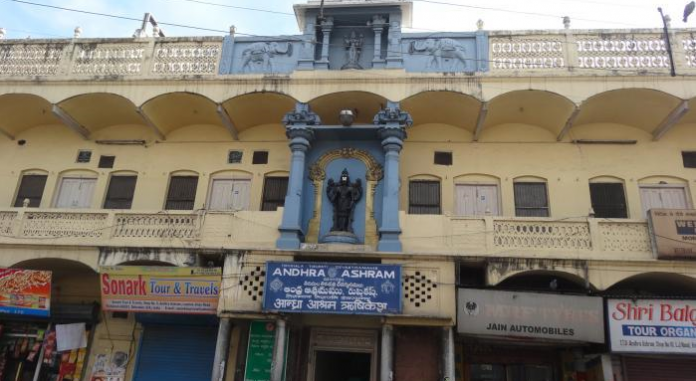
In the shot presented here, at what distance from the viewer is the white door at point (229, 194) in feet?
50.4

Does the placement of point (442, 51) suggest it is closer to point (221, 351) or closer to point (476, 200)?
point (476, 200)

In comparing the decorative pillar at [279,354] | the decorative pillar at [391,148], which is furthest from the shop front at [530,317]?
the decorative pillar at [279,354]

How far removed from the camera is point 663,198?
14312 mm

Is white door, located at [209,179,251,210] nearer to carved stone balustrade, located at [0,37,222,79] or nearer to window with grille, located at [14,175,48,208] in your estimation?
carved stone balustrade, located at [0,37,222,79]

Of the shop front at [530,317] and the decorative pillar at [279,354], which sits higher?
the shop front at [530,317]

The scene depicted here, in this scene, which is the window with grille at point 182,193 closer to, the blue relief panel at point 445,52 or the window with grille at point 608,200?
the blue relief panel at point 445,52

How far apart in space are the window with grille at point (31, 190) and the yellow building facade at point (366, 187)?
7 centimetres

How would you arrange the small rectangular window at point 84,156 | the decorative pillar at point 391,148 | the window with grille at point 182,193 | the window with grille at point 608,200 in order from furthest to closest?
the small rectangular window at point 84,156 < the window with grille at point 182,193 < the window with grille at point 608,200 < the decorative pillar at point 391,148

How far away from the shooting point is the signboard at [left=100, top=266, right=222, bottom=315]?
12.4 meters

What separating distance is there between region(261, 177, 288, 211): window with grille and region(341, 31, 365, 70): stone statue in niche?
3.66m

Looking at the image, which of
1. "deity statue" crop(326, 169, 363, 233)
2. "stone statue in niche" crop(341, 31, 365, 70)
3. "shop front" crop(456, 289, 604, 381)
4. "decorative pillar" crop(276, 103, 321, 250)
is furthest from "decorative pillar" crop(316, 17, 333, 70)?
"shop front" crop(456, 289, 604, 381)

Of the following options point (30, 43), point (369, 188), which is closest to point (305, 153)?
point (369, 188)

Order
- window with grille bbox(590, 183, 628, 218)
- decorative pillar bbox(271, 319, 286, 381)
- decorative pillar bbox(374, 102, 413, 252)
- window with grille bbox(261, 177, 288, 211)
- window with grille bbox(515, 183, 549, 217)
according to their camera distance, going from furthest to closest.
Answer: window with grille bbox(261, 177, 288, 211) < window with grille bbox(515, 183, 549, 217) < window with grille bbox(590, 183, 628, 218) < decorative pillar bbox(374, 102, 413, 252) < decorative pillar bbox(271, 319, 286, 381)

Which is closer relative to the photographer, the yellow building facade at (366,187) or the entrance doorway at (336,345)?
the yellow building facade at (366,187)
